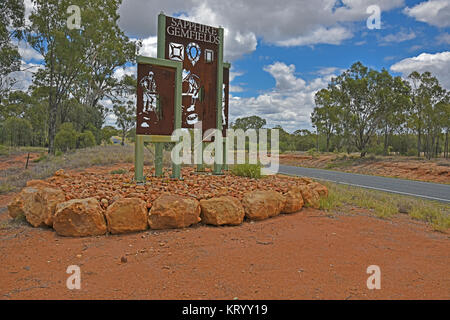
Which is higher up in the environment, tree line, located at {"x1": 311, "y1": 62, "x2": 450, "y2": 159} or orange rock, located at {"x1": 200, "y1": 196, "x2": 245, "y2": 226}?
tree line, located at {"x1": 311, "y1": 62, "x2": 450, "y2": 159}

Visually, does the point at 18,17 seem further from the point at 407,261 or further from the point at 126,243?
the point at 407,261

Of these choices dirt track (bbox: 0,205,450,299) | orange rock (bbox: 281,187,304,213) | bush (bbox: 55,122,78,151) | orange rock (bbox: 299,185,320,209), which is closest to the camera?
dirt track (bbox: 0,205,450,299)

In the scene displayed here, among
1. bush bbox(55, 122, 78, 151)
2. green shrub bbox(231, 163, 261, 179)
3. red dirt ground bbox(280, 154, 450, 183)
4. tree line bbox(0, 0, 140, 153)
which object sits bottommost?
red dirt ground bbox(280, 154, 450, 183)

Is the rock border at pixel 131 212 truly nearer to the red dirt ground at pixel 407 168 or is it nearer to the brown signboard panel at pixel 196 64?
the brown signboard panel at pixel 196 64

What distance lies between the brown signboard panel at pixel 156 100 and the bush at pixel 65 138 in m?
18.5

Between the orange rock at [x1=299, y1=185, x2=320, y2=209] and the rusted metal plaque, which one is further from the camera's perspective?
the rusted metal plaque

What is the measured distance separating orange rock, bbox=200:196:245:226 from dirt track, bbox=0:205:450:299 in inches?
5.2

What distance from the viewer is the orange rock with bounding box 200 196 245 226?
14.4 ft

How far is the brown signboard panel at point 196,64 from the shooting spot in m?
7.16

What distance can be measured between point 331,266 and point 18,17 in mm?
23059

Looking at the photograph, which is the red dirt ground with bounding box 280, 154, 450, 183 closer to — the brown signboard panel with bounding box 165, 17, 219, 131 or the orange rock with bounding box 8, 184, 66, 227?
the brown signboard panel with bounding box 165, 17, 219, 131

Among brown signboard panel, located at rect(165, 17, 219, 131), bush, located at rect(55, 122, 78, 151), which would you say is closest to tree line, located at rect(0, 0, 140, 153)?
bush, located at rect(55, 122, 78, 151)

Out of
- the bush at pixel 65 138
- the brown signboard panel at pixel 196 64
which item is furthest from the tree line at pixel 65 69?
the brown signboard panel at pixel 196 64

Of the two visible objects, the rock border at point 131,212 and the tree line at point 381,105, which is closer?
the rock border at point 131,212
